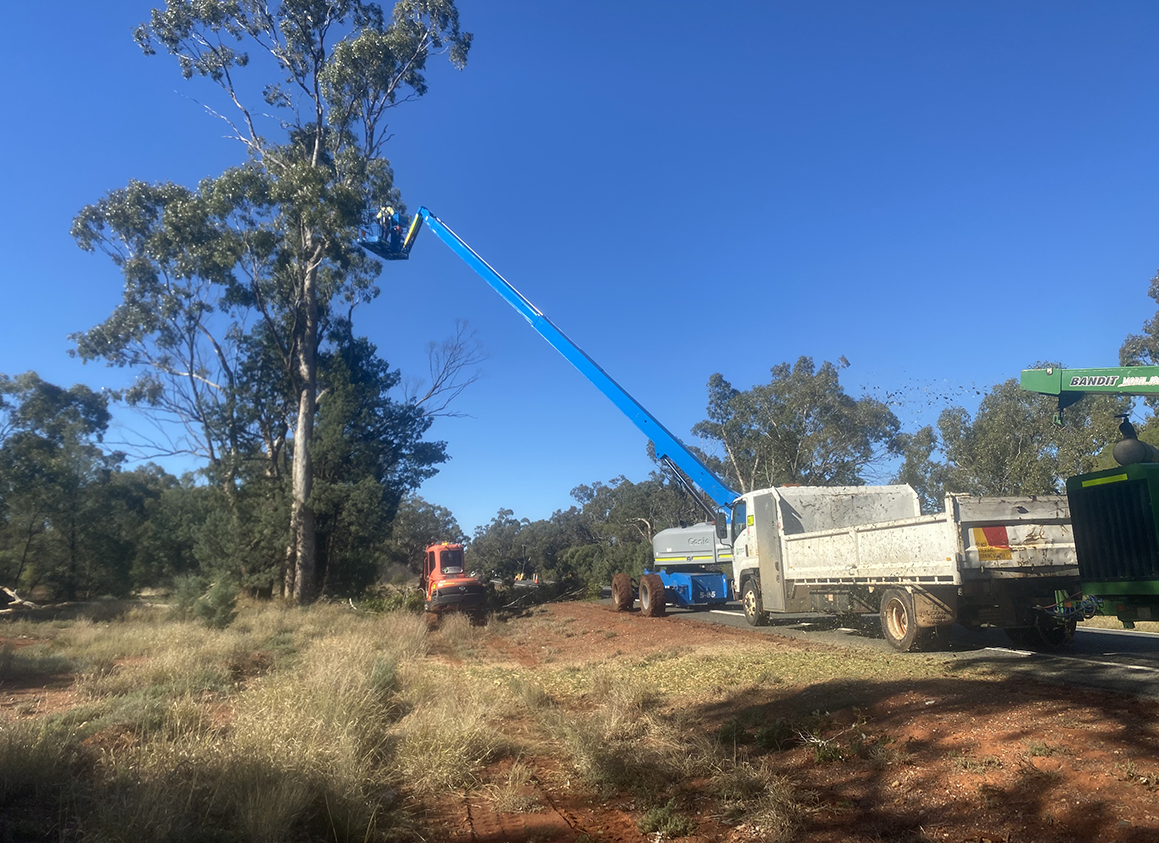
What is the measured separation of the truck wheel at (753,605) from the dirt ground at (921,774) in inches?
288

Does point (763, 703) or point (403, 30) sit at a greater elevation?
point (403, 30)

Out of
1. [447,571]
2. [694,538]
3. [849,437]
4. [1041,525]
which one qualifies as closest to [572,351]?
[694,538]

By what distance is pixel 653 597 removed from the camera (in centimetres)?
2048

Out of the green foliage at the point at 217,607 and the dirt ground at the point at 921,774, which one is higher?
the green foliage at the point at 217,607

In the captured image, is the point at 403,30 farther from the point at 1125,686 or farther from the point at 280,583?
the point at 1125,686

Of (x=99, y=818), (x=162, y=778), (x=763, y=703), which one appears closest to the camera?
(x=99, y=818)

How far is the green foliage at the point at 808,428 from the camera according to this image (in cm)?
3522

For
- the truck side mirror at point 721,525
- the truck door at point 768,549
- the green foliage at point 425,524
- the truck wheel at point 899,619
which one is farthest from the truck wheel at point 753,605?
the green foliage at point 425,524

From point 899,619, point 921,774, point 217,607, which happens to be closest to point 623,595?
point 217,607

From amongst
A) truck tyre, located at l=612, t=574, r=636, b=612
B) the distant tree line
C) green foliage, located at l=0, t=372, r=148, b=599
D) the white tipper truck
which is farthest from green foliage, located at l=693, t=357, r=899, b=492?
green foliage, located at l=0, t=372, r=148, b=599

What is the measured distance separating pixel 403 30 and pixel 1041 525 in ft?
85.6

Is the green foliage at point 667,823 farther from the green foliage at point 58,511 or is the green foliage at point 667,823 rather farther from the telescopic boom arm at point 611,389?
the green foliage at point 58,511

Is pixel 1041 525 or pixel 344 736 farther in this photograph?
pixel 1041 525

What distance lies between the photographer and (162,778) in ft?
15.5
